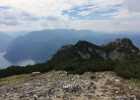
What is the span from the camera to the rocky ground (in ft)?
94.0

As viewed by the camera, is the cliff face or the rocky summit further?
the rocky summit

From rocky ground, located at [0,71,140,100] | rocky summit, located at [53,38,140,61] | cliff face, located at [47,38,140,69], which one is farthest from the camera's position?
rocky summit, located at [53,38,140,61]

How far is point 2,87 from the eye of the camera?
34.7 m

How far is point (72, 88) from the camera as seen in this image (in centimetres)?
3053

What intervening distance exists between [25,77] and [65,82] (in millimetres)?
7028

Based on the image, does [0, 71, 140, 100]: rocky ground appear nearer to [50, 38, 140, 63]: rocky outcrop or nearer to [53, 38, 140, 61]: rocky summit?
[50, 38, 140, 63]: rocky outcrop

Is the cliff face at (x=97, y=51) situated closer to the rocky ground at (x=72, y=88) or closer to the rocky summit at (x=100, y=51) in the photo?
the rocky summit at (x=100, y=51)

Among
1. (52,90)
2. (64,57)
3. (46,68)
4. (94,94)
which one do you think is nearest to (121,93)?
(94,94)

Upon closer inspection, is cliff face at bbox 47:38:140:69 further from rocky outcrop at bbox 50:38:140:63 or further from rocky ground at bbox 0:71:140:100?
rocky ground at bbox 0:71:140:100

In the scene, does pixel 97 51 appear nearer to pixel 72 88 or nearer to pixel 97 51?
pixel 97 51

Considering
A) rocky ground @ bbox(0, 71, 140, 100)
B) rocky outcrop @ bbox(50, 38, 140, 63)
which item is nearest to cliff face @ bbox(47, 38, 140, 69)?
rocky outcrop @ bbox(50, 38, 140, 63)

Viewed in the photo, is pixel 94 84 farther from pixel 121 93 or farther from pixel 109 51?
pixel 109 51

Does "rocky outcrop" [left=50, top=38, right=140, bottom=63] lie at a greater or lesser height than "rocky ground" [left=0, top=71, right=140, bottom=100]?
greater

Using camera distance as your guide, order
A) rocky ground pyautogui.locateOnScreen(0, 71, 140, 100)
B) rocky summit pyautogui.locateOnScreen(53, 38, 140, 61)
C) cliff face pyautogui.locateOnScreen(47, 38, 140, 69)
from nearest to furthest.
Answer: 1. rocky ground pyautogui.locateOnScreen(0, 71, 140, 100)
2. cliff face pyautogui.locateOnScreen(47, 38, 140, 69)
3. rocky summit pyautogui.locateOnScreen(53, 38, 140, 61)
